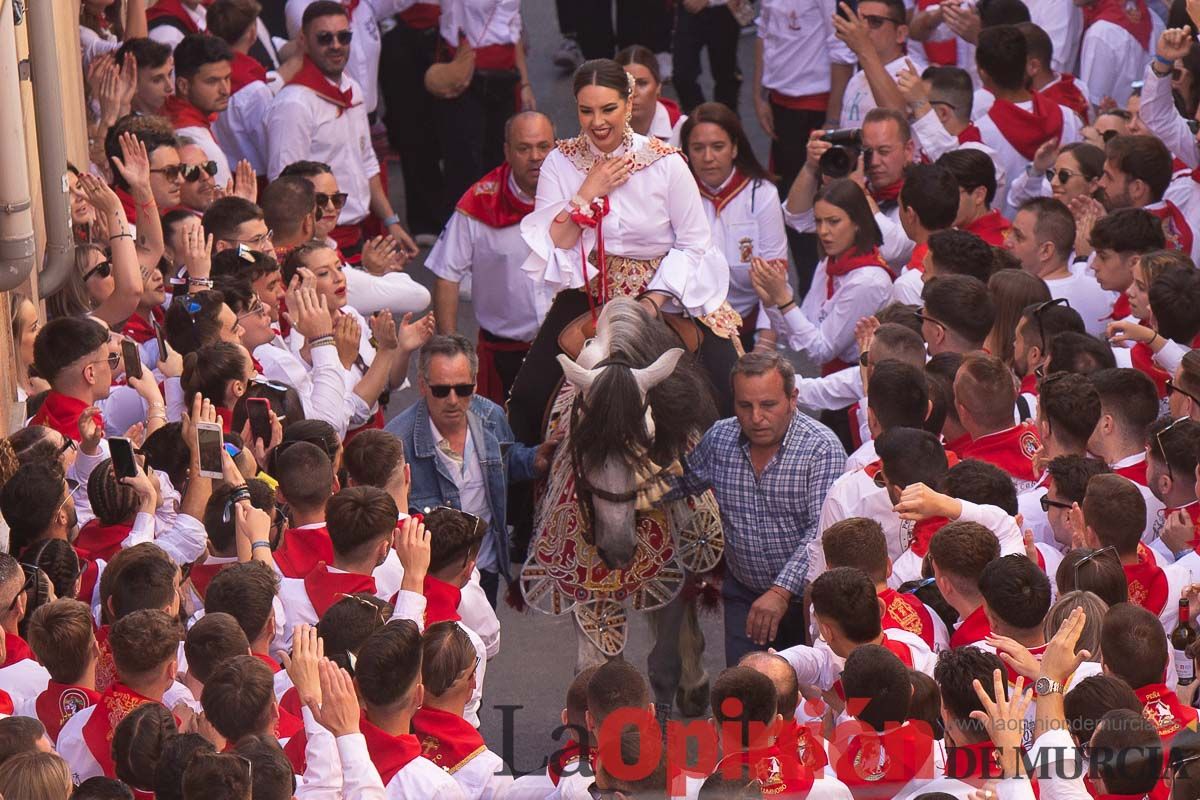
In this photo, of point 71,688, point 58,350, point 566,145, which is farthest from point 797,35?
point 71,688

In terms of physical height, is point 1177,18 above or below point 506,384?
above

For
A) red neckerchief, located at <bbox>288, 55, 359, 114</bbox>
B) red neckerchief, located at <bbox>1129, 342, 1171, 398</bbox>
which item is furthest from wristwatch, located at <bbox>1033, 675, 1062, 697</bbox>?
red neckerchief, located at <bbox>288, 55, 359, 114</bbox>

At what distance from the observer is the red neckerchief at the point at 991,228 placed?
8.34 m

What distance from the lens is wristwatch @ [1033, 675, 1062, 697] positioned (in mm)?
4266

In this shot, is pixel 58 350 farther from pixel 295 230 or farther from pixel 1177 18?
pixel 1177 18

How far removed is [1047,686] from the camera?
427 cm

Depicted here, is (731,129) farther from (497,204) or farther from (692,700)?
(692,700)

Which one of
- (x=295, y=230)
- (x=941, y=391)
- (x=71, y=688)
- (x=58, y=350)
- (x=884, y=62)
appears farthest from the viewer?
(x=884, y=62)

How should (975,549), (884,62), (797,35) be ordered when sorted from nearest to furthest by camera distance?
(975,549), (884,62), (797,35)

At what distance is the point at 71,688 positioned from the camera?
Answer: 4.59 metres

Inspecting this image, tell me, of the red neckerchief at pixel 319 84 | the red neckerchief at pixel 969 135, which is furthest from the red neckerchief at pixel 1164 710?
the red neckerchief at pixel 319 84

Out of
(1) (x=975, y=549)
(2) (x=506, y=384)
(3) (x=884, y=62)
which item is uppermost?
(1) (x=975, y=549)

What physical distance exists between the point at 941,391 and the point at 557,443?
133 cm

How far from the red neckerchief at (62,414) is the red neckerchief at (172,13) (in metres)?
4.39
